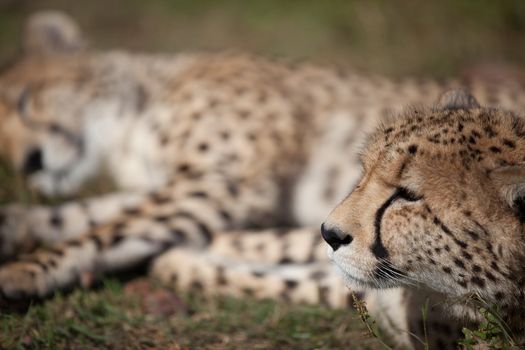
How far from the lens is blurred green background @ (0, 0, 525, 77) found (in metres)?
5.38

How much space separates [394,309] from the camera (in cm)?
229

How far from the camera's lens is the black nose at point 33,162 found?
385 centimetres

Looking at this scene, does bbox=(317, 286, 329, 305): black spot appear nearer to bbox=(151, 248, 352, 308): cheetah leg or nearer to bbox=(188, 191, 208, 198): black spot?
bbox=(151, 248, 352, 308): cheetah leg

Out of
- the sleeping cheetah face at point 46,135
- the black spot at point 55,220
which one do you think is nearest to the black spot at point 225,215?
the black spot at point 55,220

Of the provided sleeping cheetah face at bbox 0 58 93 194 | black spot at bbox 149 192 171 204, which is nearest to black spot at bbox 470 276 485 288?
black spot at bbox 149 192 171 204

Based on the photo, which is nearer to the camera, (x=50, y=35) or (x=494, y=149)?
(x=494, y=149)

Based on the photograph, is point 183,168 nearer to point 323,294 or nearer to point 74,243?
point 74,243

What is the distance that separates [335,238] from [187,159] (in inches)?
65.5

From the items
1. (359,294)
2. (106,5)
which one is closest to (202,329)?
(359,294)

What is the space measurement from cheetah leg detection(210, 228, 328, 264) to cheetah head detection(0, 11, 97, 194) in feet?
3.70

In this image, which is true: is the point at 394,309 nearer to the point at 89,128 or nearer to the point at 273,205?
the point at 273,205

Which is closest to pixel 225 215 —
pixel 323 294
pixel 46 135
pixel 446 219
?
pixel 323 294

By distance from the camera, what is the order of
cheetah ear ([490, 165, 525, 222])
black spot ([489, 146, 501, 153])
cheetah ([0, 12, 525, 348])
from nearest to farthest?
cheetah ear ([490, 165, 525, 222])
black spot ([489, 146, 501, 153])
cheetah ([0, 12, 525, 348])

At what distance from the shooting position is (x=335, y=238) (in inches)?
72.8
